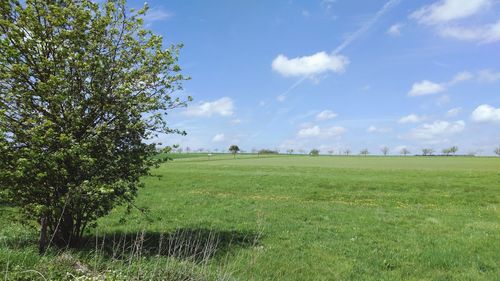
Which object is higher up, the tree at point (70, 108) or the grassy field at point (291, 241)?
the tree at point (70, 108)

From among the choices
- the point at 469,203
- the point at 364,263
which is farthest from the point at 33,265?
the point at 469,203

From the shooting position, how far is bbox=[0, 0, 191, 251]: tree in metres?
10.3

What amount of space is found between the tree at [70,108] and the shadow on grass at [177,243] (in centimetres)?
128

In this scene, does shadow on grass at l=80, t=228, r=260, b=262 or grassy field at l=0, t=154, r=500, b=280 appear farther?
shadow on grass at l=80, t=228, r=260, b=262

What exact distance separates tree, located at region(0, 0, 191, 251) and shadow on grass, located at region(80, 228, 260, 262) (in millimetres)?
1278

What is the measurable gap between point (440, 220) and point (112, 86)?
17.3 meters

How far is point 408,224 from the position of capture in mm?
19500

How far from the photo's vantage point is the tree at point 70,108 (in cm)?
1030

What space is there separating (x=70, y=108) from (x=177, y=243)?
593 centimetres

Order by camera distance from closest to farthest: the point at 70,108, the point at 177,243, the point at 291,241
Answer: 1. the point at 70,108
2. the point at 177,243
3. the point at 291,241

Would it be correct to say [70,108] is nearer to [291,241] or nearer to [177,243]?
[177,243]

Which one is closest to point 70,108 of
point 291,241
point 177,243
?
point 177,243

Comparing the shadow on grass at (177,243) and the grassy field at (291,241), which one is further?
the shadow on grass at (177,243)

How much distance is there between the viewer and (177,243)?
14.1 meters
